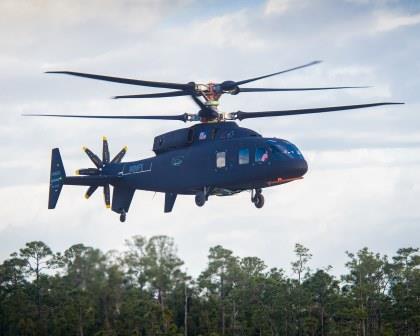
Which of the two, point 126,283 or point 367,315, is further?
point 367,315

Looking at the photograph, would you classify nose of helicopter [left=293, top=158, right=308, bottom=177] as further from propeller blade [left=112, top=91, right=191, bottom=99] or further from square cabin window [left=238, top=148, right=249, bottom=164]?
propeller blade [left=112, top=91, right=191, bottom=99]

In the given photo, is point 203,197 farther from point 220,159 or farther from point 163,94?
point 163,94

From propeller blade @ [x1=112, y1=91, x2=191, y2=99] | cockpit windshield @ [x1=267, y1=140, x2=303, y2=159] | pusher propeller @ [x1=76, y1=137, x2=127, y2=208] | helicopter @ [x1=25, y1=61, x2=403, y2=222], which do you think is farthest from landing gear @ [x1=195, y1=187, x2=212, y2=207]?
pusher propeller @ [x1=76, y1=137, x2=127, y2=208]

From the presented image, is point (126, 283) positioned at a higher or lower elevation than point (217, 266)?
lower

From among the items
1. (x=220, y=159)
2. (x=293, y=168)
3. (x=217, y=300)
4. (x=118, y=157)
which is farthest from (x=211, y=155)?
(x=217, y=300)

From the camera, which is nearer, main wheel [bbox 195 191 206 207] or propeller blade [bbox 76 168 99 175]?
main wheel [bbox 195 191 206 207]

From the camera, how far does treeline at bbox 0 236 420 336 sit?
9150 cm

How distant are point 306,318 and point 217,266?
1088 cm

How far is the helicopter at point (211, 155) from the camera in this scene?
64.2m

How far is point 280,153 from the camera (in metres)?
64.1

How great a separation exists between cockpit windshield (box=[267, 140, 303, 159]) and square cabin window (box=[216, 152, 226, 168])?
2.74 meters

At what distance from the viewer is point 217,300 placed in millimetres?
116188

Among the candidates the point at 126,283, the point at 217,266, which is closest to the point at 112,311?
the point at 126,283

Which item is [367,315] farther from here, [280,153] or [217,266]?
[280,153]
